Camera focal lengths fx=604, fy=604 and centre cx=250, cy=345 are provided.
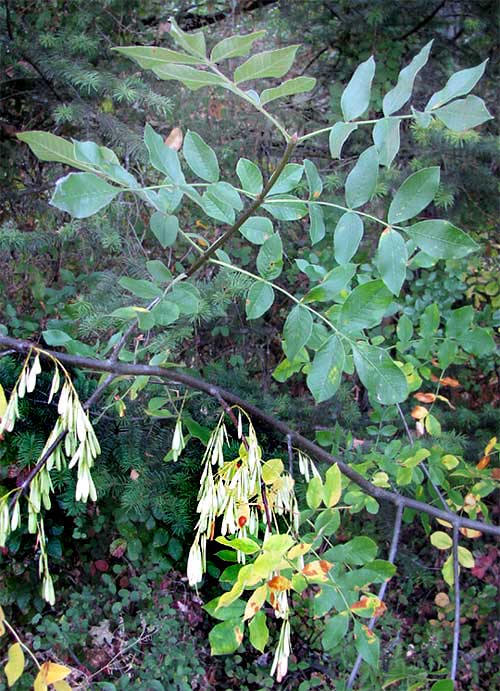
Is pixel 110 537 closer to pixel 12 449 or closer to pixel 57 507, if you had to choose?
pixel 57 507

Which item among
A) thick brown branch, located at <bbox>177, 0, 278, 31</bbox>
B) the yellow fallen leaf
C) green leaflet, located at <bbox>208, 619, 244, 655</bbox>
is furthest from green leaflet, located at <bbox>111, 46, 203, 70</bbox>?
thick brown branch, located at <bbox>177, 0, 278, 31</bbox>

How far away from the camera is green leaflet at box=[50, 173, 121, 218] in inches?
16.8

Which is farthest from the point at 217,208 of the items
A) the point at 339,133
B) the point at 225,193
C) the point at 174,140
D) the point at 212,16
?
the point at 212,16

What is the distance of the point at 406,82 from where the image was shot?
0.47 metres

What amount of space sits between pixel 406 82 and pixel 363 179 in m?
0.09

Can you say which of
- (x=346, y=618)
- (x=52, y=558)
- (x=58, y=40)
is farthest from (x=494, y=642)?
(x=58, y=40)

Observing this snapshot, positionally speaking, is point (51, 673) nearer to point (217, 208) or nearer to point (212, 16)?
point (217, 208)

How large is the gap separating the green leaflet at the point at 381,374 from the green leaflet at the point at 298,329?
5 centimetres

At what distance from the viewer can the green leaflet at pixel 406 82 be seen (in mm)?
453

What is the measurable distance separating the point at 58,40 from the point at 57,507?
3.26ft

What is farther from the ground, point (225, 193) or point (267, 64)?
point (267, 64)

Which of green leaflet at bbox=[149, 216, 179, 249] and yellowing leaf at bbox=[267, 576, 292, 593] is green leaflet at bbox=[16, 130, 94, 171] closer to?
green leaflet at bbox=[149, 216, 179, 249]

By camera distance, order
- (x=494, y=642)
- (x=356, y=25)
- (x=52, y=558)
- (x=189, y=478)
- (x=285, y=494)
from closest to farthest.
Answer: (x=285, y=494)
(x=189, y=478)
(x=52, y=558)
(x=356, y=25)
(x=494, y=642)

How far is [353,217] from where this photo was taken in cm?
55
